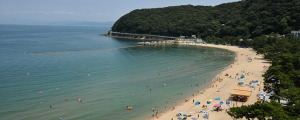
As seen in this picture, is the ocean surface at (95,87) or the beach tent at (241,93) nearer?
the ocean surface at (95,87)

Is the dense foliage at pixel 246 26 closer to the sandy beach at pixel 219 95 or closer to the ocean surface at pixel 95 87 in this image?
the sandy beach at pixel 219 95

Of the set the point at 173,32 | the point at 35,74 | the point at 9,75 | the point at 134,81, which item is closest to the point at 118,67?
the point at 134,81

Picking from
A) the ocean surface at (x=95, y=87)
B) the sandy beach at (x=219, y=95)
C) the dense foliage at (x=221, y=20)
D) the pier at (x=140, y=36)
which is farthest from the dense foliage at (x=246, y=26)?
the ocean surface at (x=95, y=87)

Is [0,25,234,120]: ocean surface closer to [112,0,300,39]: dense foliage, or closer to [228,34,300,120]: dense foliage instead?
[228,34,300,120]: dense foliage

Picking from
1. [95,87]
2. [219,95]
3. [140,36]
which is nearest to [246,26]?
[140,36]

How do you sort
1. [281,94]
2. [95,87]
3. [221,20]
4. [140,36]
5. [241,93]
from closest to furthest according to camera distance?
1. [281,94]
2. [241,93]
3. [95,87]
4. [221,20]
5. [140,36]

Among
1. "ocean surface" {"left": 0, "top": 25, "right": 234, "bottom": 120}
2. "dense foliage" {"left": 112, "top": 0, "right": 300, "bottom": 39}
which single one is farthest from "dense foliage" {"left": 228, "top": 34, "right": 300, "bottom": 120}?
"dense foliage" {"left": 112, "top": 0, "right": 300, "bottom": 39}

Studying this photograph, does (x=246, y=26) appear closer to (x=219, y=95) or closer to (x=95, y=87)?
(x=219, y=95)

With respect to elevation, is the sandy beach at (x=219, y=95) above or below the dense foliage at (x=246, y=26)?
below

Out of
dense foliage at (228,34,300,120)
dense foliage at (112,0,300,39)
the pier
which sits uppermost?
dense foliage at (112,0,300,39)
